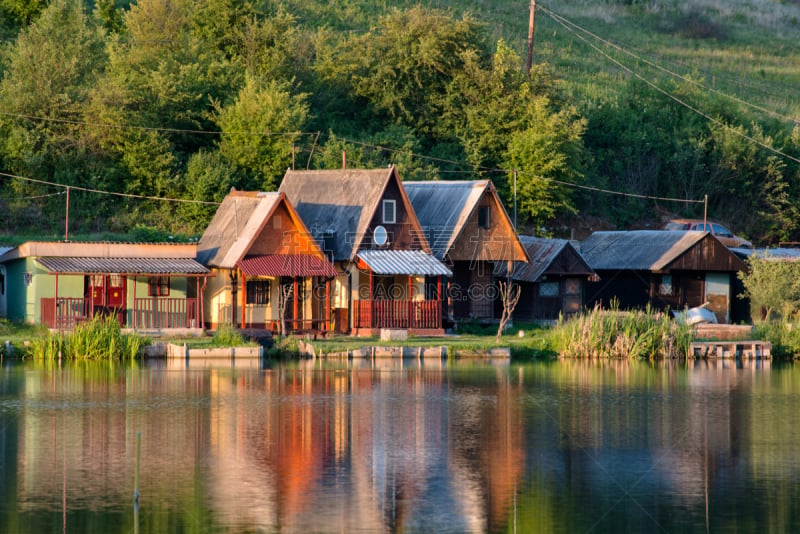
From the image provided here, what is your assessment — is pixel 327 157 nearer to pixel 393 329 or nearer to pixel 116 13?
pixel 393 329

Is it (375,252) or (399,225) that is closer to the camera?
(375,252)

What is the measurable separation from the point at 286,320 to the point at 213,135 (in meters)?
20.8

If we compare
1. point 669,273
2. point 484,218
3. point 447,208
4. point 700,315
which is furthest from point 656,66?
point 447,208

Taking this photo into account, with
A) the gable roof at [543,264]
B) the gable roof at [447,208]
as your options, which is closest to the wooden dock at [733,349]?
the gable roof at [543,264]

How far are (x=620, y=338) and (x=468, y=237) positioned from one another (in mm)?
10362

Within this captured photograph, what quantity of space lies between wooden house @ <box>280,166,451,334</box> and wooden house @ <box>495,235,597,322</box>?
14.2ft

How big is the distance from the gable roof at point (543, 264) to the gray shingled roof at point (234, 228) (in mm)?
10664

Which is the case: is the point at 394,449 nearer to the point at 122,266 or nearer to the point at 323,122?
the point at 122,266

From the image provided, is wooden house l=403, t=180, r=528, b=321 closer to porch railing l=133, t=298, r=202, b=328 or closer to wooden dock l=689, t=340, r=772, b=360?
wooden dock l=689, t=340, r=772, b=360

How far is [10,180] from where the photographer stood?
58500mm

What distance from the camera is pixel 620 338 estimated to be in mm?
40562

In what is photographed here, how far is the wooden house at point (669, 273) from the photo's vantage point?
173 feet

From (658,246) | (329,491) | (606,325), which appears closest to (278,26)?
(658,246)

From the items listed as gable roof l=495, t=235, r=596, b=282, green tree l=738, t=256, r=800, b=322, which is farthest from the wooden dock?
gable roof l=495, t=235, r=596, b=282
